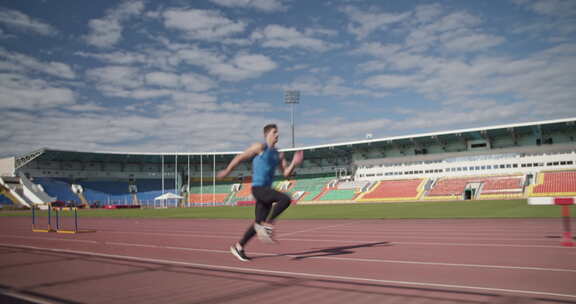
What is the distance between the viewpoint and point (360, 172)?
66.3m

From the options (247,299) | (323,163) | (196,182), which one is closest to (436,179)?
(323,163)

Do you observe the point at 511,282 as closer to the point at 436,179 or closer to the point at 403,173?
the point at 436,179

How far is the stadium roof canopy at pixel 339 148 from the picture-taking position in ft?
169

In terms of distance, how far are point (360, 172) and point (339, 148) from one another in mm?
5469

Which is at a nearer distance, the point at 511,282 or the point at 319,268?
the point at 511,282

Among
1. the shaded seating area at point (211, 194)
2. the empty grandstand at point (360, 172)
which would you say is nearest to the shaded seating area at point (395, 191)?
the empty grandstand at point (360, 172)

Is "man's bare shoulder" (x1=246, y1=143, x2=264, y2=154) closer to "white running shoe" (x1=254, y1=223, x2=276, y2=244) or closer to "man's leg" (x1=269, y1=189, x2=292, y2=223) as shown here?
"man's leg" (x1=269, y1=189, x2=292, y2=223)

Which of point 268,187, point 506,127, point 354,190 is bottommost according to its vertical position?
point 354,190

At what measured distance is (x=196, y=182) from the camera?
76.8 metres

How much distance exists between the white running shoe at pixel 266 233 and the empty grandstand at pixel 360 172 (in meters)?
46.0

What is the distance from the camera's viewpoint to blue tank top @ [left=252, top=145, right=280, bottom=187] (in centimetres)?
602

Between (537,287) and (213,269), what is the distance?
405 centimetres

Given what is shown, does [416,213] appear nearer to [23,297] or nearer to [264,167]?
[264,167]

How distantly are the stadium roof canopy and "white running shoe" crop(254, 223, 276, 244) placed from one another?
5378 cm
